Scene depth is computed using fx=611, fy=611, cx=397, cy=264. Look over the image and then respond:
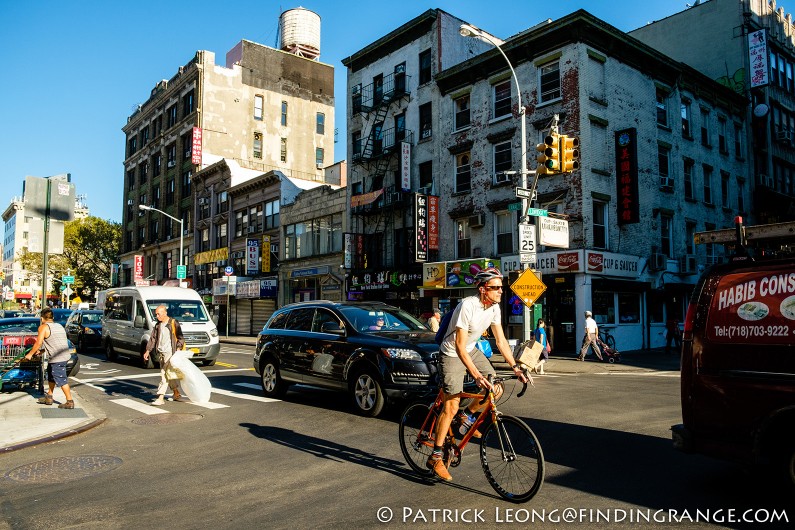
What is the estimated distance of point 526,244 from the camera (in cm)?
1888

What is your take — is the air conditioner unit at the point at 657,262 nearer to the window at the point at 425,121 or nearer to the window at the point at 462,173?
the window at the point at 462,173

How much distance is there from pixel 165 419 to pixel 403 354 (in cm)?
414

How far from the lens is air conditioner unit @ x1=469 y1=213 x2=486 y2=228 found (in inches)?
1137

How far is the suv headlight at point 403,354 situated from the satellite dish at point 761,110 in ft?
111

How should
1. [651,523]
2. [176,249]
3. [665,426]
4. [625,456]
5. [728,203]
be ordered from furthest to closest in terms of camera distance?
[176,249] → [728,203] → [665,426] → [625,456] → [651,523]

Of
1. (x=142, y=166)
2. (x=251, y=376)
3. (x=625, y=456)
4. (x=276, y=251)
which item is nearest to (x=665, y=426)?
(x=625, y=456)

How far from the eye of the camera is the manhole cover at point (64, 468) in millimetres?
6527

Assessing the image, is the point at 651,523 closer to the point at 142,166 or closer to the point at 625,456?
the point at 625,456

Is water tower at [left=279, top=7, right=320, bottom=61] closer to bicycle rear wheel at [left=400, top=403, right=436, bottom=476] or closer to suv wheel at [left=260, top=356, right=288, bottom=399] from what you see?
suv wheel at [left=260, top=356, right=288, bottom=399]

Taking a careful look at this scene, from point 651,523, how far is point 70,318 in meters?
24.8

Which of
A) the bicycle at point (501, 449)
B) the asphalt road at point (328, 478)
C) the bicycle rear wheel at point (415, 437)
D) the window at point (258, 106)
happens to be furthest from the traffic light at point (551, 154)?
the window at point (258, 106)

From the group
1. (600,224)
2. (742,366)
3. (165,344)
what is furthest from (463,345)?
(600,224)

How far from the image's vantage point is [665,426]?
876 centimetres

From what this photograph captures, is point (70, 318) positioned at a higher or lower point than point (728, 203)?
lower
